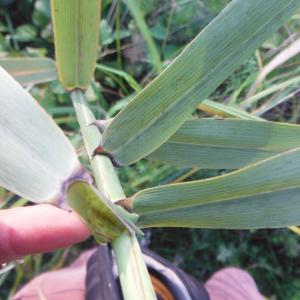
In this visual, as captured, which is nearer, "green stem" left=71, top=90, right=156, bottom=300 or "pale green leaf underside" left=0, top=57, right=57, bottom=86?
"green stem" left=71, top=90, right=156, bottom=300

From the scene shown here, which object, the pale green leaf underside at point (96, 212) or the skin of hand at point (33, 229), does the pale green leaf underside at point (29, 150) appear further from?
the skin of hand at point (33, 229)

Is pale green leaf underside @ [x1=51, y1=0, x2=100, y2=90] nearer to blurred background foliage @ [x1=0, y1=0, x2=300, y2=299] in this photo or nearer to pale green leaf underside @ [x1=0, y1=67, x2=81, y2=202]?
pale green leaf underside @ [x1=0, y1=67, x2=81, y2=202]

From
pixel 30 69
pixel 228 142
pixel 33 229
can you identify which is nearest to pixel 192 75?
pixel 228 142

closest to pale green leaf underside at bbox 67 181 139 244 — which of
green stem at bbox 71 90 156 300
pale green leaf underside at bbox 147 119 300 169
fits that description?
green stem at bbox 71 90 156 300

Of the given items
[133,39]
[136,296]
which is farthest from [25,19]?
[136,296]

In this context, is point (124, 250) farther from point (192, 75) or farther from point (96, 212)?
point (192, 75)

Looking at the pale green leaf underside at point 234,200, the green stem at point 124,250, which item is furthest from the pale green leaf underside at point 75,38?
the pale green leaf underside at point 234,200

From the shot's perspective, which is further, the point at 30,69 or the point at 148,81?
the point at 148,81
